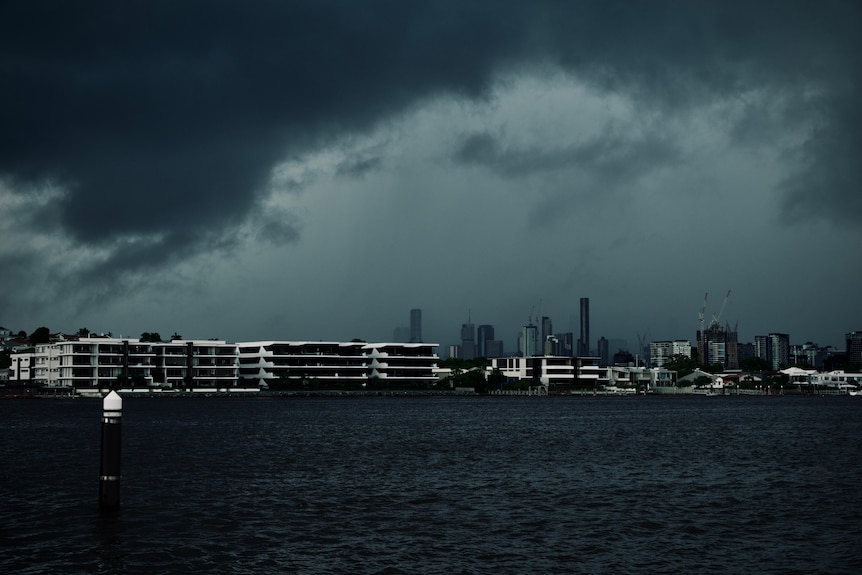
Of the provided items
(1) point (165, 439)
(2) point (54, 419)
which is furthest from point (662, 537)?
(2) point (54, 419)

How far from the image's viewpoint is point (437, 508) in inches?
1811

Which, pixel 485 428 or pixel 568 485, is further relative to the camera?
pixel 485 428

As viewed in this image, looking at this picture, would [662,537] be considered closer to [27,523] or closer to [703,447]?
[27,523]

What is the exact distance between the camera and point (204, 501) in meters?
48.0

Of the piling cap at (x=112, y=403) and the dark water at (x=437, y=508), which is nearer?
the dark water at (x=437, y=508)

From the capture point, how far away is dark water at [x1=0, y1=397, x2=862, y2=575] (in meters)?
33.5

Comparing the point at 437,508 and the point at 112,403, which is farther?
the point at 437,508

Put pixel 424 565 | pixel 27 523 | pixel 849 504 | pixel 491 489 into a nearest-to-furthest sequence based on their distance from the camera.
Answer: pixel 424 565, pixel 27 523, pixel 849 504, pixel 491 489

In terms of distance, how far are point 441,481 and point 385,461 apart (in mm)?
14440

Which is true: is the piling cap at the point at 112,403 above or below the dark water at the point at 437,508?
above

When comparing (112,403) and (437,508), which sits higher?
(112,403)

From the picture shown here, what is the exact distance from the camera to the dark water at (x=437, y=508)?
1320 inches

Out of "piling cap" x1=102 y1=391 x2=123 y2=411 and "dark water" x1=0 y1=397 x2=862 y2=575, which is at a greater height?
"piling cap" x1=102 y1=391 x2=123 y2=411

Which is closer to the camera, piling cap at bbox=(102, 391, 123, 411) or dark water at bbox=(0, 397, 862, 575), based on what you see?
dark water at bbox=(0, 397, 862, 575)
